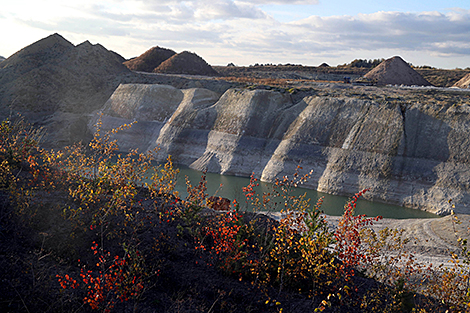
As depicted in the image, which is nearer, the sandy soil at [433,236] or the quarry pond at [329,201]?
the sandy soil at [433,236]

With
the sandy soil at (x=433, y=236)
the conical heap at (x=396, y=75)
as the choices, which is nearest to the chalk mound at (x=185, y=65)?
the conical heap at (x=396, y=75)

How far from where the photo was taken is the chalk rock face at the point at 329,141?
25.4 m

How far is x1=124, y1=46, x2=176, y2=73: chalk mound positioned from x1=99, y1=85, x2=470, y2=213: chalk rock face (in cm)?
3267

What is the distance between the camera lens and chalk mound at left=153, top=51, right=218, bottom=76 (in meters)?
63.8

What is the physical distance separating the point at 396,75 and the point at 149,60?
1783 inches

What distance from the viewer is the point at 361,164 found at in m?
27.2

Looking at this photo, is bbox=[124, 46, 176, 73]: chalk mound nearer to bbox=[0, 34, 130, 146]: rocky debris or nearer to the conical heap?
bbox=[0, 34, 130, 146]: rocky debris

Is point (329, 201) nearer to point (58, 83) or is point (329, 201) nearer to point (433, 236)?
point (433, 236)

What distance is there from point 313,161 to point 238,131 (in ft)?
25.6

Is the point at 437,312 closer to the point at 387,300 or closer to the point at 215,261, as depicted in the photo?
the point at 387,300

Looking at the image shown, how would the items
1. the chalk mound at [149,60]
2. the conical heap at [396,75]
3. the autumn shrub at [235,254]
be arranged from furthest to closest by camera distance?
the chalk mound at [149,60], the conical heap at [396,75], the autumn shrub at [235,254]

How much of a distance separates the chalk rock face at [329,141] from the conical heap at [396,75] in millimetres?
27776

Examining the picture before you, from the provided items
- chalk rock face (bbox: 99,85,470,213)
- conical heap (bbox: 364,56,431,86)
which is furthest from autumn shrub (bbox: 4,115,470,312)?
conical heap (bbox: 364,56,431,86)

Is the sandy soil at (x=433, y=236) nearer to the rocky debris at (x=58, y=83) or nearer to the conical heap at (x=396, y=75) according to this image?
the rocky debris at (x=58, y=83)
